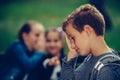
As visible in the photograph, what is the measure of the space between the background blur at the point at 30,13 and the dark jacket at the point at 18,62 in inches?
16.6

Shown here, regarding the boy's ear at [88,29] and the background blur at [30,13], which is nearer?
the boy's ear at [88,29]

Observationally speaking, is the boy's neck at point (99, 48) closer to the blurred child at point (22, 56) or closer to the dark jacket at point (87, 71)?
the dark jacket at point (87, 71)

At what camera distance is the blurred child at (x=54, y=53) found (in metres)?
2.35

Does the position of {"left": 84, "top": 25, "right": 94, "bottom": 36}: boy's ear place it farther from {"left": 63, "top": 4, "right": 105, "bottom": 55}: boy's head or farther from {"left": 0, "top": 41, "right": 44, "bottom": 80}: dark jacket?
{"left": 0, "top": 41, "right": 44, "bottom": 80}: dark jacket

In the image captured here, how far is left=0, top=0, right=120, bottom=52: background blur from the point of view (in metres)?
2.97

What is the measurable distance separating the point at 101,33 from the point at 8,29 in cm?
187

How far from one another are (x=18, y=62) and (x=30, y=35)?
259 mm

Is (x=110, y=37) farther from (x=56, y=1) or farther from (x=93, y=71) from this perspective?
(x=93, y=71)

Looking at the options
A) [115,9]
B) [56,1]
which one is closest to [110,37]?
[115,9]

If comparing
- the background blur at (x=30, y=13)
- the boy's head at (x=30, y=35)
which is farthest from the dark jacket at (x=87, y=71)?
the background blur at (x=30, y=13)

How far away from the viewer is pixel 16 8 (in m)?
3.09

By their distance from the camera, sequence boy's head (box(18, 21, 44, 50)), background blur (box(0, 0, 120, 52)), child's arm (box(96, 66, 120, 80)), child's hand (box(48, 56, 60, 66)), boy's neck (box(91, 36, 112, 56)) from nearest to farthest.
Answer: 1. child's arm (box(96, 66, 120, 80))
2. boy's neck (box(91, 36, 112, 56))
3. child's hand (box(48, 56, 60, 66))
4. boy's head (box(18, 21, 44, 50))
5. background blur (box(0, 0, 120, 52))

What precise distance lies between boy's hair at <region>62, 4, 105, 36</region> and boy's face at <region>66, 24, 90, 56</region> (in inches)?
0.6

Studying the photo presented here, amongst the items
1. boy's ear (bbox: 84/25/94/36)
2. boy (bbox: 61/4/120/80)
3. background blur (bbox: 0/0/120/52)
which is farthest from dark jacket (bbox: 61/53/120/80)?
background blur (bbox: 0/0/120/52)
